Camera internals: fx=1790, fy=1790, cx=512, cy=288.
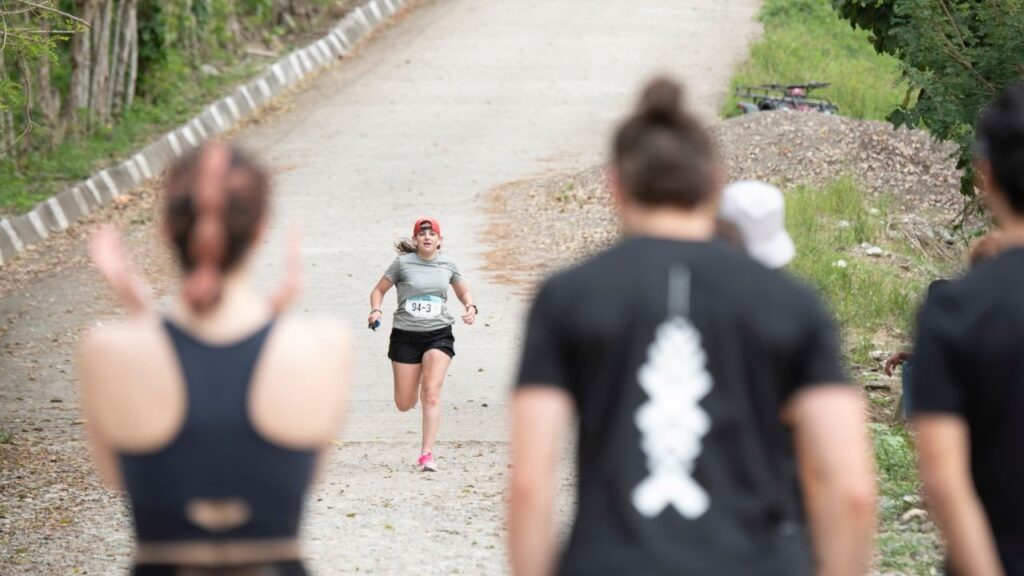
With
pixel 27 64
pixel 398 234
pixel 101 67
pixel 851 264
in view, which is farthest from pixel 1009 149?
pixel 101 67

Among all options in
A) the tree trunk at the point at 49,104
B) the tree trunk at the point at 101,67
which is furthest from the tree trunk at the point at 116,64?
the tree trunk at the point at 49,104

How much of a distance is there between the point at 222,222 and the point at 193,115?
2295 cm

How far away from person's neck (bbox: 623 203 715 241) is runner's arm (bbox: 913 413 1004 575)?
676mm

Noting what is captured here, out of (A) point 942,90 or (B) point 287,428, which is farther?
(A) point 942,90

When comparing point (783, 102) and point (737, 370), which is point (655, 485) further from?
point (783, 102)

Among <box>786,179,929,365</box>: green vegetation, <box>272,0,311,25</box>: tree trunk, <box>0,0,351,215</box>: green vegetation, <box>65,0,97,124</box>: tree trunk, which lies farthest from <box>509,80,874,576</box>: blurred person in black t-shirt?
<box>272,0,311,25</box>: tree trunk

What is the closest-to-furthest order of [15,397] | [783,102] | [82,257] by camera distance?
[15,397], [82,257], [783,102]

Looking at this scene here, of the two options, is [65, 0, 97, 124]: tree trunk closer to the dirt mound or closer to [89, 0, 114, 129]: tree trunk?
[89, 0, 114, 129]: tree trunk

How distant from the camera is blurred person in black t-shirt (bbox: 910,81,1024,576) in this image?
376 centimetres

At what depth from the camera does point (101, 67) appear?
81.0 ft

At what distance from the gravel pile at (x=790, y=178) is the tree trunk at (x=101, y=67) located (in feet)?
19.7

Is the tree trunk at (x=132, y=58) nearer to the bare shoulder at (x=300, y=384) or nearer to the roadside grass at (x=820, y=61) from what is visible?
the roadside grass at (x=820, y=61)

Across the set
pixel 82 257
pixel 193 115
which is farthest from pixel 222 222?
pixel 193 115

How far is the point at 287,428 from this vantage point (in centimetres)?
363
